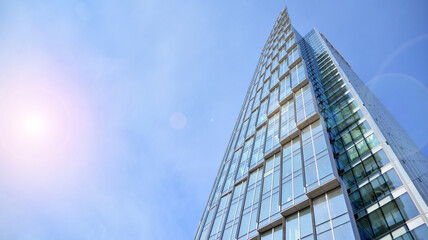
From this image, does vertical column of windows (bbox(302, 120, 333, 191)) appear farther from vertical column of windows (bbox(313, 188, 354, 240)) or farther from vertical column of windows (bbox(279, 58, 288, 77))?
vertical column of windows (bbox(279, 58, 288, 77))

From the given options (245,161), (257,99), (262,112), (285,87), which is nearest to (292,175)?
(245,161)

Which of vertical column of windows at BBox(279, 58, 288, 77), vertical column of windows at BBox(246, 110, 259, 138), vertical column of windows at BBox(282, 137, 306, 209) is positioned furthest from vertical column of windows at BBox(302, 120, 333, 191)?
vertical column of windows at BBox(279, 58, 288, 77)

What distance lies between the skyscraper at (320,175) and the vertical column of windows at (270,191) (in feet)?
0.37

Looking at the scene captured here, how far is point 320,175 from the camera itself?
21.1m

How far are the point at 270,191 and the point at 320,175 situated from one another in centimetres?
602

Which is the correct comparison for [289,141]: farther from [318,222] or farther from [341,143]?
[318,222]

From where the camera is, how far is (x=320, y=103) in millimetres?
31453

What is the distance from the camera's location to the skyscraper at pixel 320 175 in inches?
659

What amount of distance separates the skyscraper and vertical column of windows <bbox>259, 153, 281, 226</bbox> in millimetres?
114

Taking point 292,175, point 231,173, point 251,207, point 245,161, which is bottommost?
point 251,207

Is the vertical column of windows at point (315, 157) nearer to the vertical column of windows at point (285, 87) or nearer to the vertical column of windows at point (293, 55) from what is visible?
the vertical column of windows at point (285, 87)

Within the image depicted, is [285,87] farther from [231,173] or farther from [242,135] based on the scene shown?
[231,173]

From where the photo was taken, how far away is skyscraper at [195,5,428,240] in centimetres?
1675

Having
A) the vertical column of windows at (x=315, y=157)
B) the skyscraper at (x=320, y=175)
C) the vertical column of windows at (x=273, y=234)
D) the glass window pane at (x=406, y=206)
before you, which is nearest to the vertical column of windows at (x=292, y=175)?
the skyscraper at (x=320, y=175)
